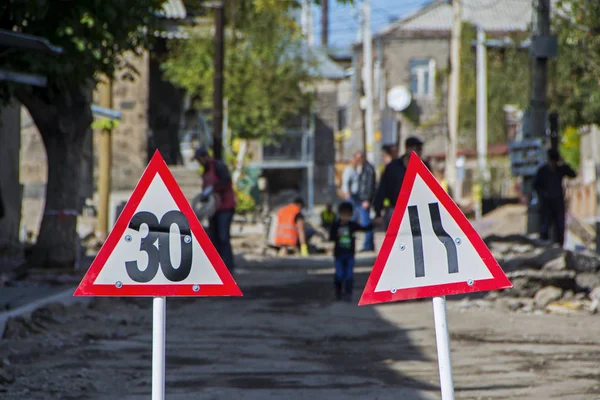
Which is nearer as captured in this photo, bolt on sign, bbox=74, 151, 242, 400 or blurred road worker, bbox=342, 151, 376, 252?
bolt on sign, bbox=74, 151, 242, 400

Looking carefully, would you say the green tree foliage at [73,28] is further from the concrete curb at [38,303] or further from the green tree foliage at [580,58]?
the green tree foliage at [580,58]

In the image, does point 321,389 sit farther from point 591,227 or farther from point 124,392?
point 591,227

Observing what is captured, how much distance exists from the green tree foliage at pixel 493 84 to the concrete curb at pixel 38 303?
3499 centimetres

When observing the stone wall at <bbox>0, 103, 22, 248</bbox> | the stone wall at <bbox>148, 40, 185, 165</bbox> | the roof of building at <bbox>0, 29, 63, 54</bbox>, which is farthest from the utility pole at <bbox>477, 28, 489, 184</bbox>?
the roof of building at <bbox>0, 29, 63, 54</bbox>

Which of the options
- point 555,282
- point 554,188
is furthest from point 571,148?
point 555,282

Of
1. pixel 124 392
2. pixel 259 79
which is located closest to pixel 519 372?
pixel 124 392

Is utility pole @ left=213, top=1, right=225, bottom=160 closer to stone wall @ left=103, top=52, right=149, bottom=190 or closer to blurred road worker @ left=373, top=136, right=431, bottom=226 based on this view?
stone wall @ left=103, top=52, right=149, bottom=190

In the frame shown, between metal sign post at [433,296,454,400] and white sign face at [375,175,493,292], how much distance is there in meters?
0.12

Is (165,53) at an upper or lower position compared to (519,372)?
upper

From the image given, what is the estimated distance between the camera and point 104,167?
72.4 feet

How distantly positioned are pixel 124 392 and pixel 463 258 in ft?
9.79

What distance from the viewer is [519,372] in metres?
7.75

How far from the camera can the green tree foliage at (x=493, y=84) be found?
1794 inches

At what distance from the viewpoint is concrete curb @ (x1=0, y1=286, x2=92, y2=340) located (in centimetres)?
940
